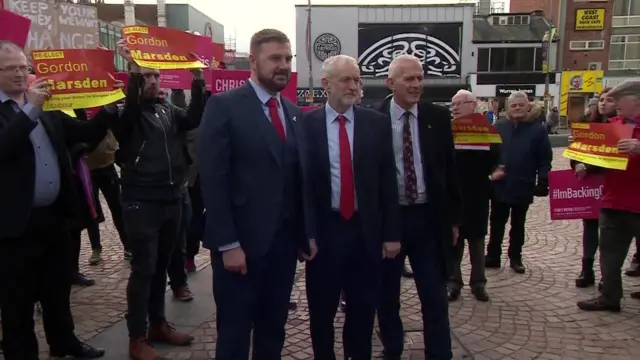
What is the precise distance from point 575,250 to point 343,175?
498cm

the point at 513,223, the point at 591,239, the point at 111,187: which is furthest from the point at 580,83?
the point at 111,187

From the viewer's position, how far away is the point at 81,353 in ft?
12.5

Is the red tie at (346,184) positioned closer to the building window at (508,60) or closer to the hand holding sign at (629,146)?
the hand holding sign at (629,146)

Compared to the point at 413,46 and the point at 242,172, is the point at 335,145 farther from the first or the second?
the point at 413,46

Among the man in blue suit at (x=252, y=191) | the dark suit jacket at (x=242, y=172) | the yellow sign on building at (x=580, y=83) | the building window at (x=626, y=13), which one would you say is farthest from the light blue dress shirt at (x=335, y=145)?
the building window at (x=626, y=13)

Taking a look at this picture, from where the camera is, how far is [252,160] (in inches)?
110

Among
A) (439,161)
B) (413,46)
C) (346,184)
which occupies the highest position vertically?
(413,46)

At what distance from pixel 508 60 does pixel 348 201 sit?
41883 millimetres

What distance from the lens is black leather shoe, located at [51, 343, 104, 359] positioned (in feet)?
12.4

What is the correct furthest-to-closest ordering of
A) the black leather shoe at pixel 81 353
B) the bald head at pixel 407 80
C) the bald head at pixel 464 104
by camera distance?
the bald head at pixel 464 104 → the black leather shoe at pixel 81 353 → the bald head at pixel 407 80

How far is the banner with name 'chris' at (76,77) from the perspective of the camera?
133 inches

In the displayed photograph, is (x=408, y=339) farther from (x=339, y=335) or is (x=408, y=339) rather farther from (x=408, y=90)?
(x=408, y=90)

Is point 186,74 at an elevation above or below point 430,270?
above

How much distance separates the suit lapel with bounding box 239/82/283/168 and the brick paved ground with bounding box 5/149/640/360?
5.93 ft
